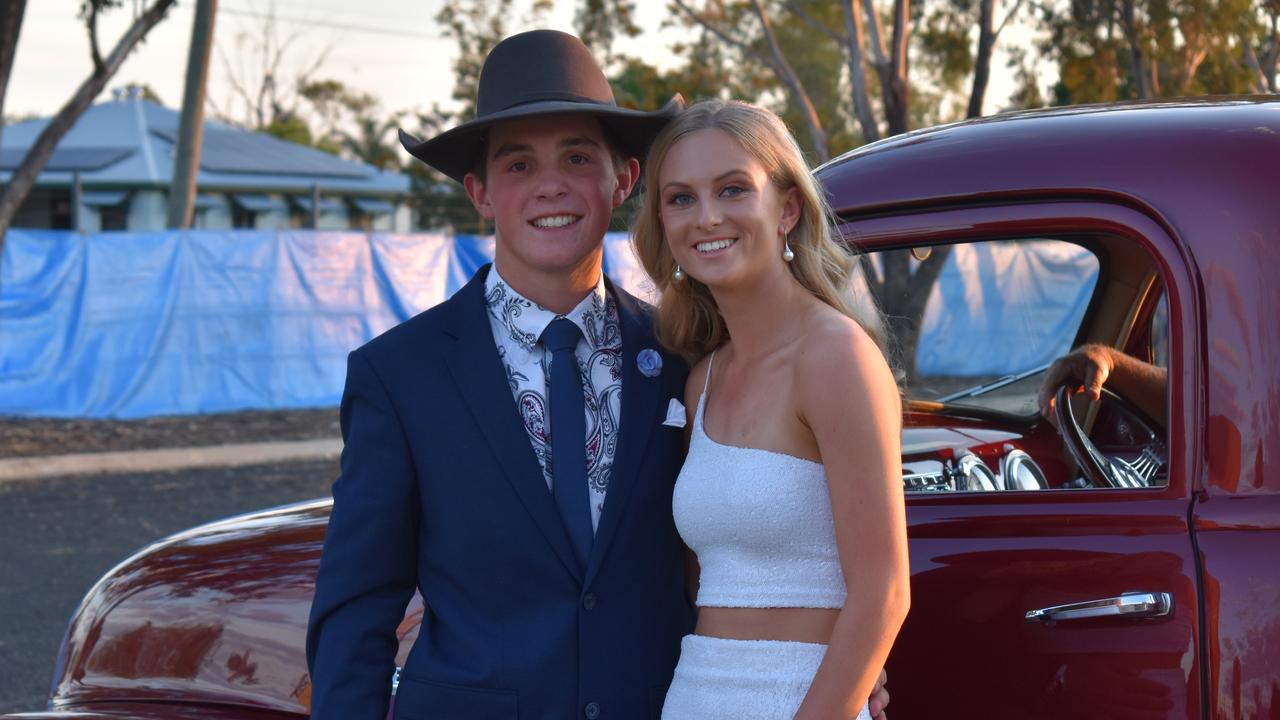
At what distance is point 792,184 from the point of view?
2.21 meters

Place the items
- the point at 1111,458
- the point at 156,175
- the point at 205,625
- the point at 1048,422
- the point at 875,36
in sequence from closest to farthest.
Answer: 1. the point at 205,625
2. the point at 1111,458
3. the point at 1048,422
4. the point at 875,36
5. the point at 156,175

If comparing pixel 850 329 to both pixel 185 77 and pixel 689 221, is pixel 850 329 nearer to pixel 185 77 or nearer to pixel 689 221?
pixel 689 221

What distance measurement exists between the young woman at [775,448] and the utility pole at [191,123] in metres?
14.3

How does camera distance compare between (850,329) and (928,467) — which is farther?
(928,467)

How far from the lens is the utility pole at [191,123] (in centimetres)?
1526

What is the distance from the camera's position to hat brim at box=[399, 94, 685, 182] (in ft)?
7.49

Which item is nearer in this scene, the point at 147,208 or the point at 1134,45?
the point at 1134,45

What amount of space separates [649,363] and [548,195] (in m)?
0.36

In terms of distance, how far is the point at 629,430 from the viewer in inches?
88.3

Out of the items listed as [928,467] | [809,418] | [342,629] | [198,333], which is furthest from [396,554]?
[198,333]

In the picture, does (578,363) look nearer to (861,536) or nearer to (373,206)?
(861,536)

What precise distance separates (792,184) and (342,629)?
42.5 inches

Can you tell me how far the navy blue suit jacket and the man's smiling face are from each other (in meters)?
0.22

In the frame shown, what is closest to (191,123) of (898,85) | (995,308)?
(898,85)
